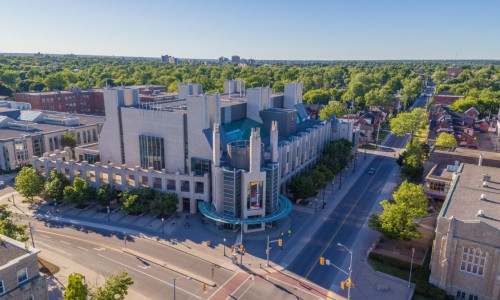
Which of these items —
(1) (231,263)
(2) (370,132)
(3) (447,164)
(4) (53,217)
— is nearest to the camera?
(1) (231,263)

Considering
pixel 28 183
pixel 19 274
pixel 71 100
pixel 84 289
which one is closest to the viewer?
pixel 84 289

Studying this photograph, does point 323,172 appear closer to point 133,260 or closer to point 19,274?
point 133,260

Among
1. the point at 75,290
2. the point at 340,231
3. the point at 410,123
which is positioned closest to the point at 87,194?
the point at 75,290

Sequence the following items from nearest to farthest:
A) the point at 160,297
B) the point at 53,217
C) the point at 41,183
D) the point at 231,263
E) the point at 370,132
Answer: the point at 160,297, the point at 231,263, the point at 53,217, the point at 41,183, the point at 370,132

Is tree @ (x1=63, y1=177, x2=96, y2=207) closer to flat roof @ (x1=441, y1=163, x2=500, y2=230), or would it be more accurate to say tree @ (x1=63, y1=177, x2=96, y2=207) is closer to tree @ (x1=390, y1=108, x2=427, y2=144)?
flat roof @ (x1=441, y1=163, x2=500, y2=230)

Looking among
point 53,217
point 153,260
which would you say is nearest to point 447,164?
point 153,260

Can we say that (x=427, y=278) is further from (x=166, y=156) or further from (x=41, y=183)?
(x=41, y=183)
